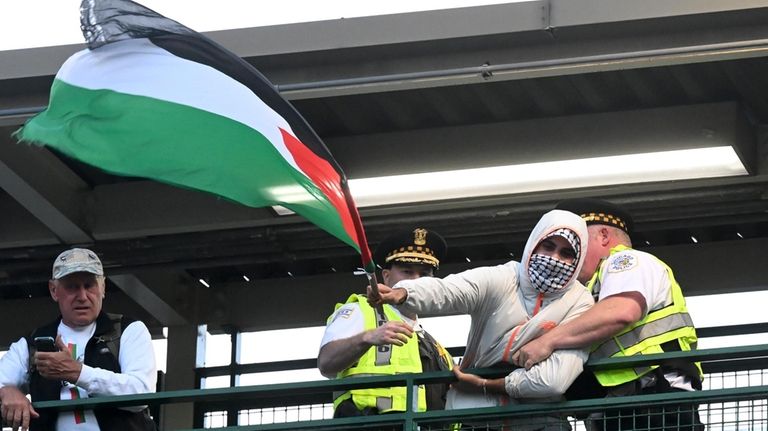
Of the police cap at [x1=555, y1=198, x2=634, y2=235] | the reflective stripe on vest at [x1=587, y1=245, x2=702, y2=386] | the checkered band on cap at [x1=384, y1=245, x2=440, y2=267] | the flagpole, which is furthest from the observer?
the checkered band on cap at [x1=384, y1=245, x2=440, y2=267]

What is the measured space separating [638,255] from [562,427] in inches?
35.7

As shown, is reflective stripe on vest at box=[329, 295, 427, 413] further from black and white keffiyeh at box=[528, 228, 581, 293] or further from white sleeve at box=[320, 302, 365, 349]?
black and white keffiyeh at box=[528, 228, 581, 293]

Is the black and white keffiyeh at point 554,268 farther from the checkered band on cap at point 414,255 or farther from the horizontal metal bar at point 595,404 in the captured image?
the checkered band on cap at point 414,255

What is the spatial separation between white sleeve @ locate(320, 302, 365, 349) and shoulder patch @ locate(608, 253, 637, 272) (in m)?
1.48

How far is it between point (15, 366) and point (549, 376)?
307 cm

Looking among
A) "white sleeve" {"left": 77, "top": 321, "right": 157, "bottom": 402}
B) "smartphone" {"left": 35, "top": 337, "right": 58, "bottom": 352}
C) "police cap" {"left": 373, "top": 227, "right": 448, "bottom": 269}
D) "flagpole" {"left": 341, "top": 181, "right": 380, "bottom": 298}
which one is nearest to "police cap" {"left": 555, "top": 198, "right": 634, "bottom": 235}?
"police cap" {"left": 373, "top": 227, "right": 448, "bottom": 269}

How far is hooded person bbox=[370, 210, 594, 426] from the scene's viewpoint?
7777mm

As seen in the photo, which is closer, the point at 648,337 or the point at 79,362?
the point at 648,337

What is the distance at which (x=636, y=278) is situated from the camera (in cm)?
790

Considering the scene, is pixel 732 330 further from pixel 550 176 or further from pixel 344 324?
pixel 344 324

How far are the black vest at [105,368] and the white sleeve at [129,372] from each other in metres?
0.06

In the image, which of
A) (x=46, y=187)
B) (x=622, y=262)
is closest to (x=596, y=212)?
(x=622, y=262)

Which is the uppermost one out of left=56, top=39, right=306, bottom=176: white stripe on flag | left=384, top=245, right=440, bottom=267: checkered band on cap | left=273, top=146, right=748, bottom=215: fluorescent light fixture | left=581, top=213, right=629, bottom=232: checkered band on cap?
left=273, top=146, right=748, bottom=215: fluorescent light fixture

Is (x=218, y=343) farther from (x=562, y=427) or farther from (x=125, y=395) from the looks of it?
(x=562, y=427)
